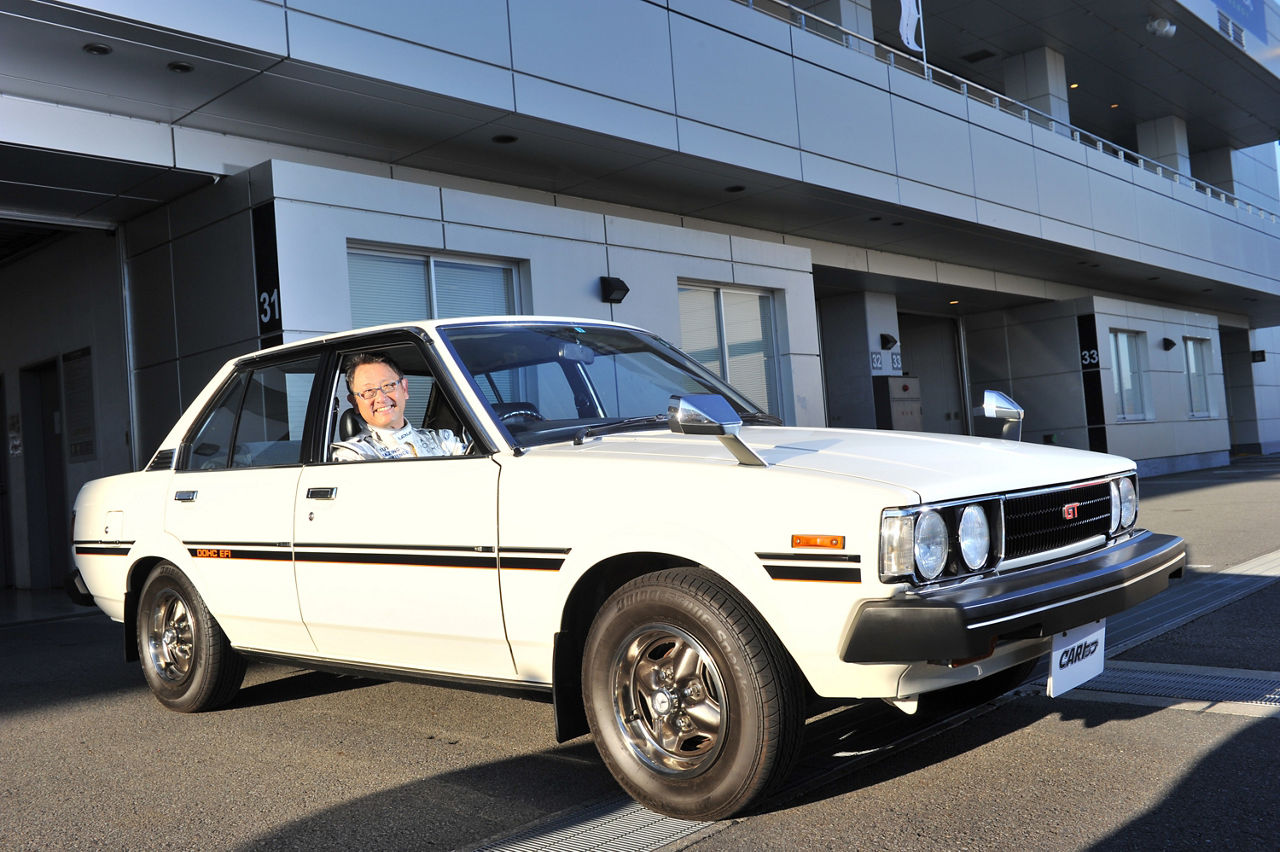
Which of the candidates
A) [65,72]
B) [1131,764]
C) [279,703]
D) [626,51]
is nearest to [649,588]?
[1131,764]

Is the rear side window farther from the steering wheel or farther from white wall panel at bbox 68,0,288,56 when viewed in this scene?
white wall panel at bbox 68,0,288,56

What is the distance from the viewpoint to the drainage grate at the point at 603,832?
3092mm

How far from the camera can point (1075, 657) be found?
3.37 meters

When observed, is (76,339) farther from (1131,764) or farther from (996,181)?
(996,181)

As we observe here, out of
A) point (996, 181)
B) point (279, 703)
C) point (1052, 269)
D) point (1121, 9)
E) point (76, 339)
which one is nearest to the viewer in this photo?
point (279, 703)

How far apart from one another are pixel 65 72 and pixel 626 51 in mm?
5057

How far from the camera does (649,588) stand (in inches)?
127

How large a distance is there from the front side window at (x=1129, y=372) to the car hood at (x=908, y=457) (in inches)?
838

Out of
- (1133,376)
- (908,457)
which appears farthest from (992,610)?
(1133,376)

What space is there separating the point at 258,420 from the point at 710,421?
2.62m

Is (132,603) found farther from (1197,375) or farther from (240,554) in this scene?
(1197,375)

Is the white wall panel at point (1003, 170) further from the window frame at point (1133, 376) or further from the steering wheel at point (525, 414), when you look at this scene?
the steering wheel at point (525, 414)

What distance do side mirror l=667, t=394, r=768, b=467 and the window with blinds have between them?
647 cm

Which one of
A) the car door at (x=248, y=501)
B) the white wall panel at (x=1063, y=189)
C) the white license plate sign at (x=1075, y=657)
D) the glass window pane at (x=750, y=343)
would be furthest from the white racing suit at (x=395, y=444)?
the white wall panel at (x=1063, y=189)
